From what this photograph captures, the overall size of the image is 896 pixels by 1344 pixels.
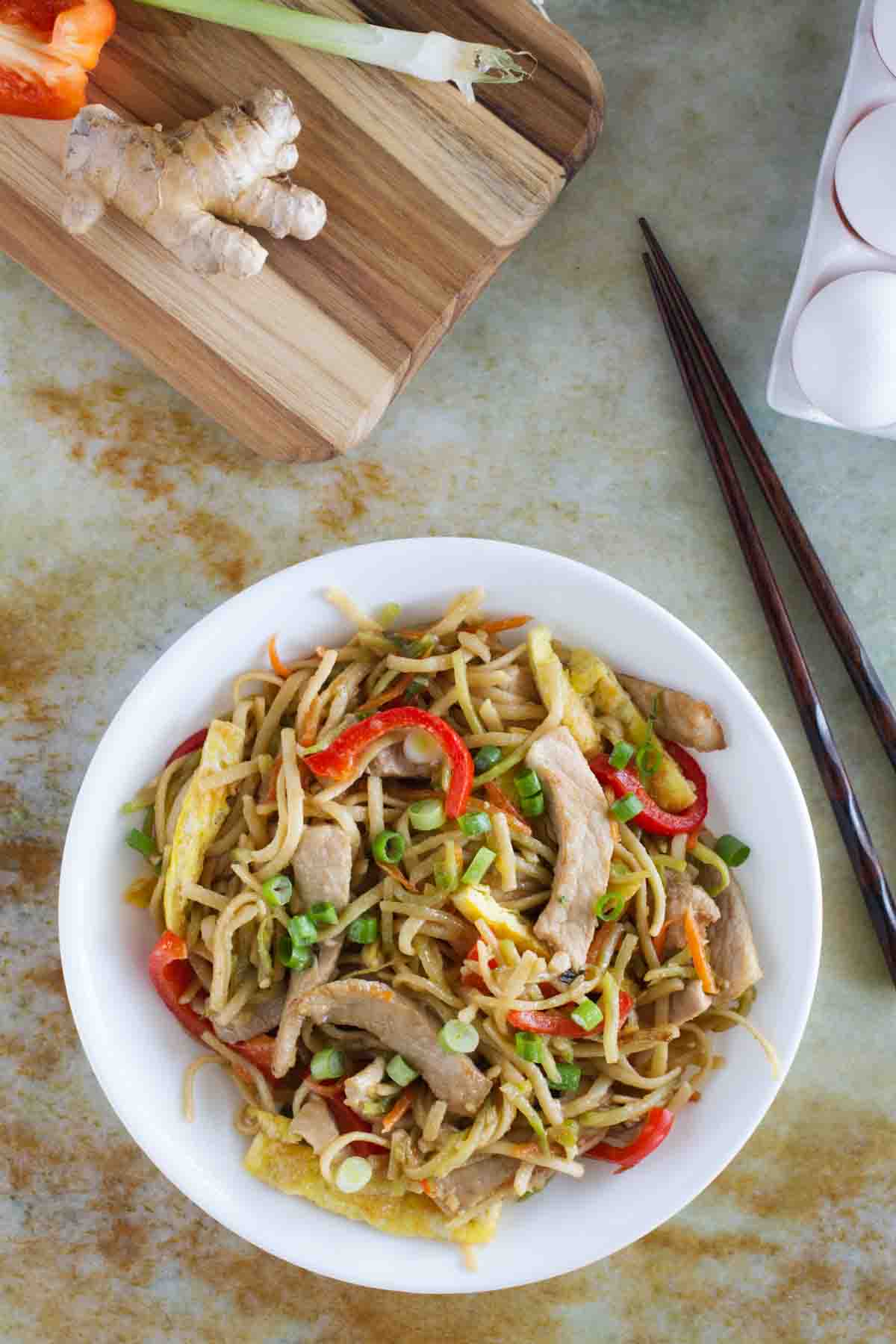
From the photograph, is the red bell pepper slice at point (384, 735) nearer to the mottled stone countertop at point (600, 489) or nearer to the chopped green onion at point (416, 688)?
the chopped green onion at point (416, 688)

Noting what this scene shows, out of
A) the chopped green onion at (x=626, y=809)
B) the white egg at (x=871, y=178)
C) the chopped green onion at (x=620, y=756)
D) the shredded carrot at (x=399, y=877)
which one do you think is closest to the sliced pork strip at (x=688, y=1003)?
the chopped green onion at (x=626, y=809)

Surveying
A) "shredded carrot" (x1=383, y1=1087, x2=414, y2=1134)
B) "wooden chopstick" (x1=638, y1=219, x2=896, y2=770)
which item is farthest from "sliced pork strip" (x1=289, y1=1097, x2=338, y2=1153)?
"wooden chopstick" (x1=638, y1=219, x2=896, y2=770)

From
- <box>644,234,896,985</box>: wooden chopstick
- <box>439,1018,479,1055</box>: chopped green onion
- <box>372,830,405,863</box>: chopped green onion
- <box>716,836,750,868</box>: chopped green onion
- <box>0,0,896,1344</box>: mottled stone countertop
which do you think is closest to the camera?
<box>439,1018,479,1055</box>: chopped green onion

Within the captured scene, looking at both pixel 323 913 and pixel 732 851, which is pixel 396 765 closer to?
pixel 323 913

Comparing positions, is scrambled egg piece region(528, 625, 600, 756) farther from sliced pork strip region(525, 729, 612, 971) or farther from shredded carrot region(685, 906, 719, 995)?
shredded carrot region(685, 906, 719, 995)

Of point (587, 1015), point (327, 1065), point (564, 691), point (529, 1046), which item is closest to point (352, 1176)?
point (327, 1065)
